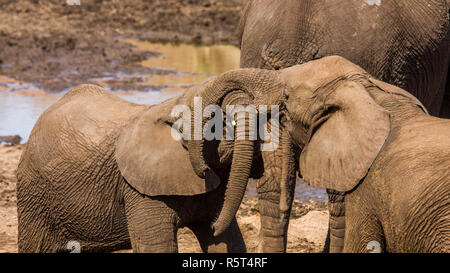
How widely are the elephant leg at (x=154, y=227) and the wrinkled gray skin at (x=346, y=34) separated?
1282mm

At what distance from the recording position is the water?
1003cm

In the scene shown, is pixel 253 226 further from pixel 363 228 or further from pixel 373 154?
pixel 373 154

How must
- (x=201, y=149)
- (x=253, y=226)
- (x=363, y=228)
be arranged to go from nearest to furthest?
(x=363, y=228) < (x=201, y=149) < (x=253, y=226)

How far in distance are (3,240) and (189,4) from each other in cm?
1393

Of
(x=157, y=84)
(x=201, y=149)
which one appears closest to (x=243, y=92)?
(x=201, y=149)

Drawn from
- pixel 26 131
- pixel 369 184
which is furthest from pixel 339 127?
pixel 26 131

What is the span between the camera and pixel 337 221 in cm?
423

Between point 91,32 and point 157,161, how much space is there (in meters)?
13.2

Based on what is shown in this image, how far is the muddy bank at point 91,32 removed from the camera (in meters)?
13.5

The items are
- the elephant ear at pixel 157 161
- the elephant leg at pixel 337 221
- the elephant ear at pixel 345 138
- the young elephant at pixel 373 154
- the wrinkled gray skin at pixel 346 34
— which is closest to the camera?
the young elephant at pixel 373 154

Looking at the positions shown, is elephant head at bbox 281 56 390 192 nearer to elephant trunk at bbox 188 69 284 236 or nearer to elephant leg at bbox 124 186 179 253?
elephant trunk at bbox 188 69 284 236

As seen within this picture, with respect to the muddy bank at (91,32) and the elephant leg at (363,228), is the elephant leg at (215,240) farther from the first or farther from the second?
the muddy bank at (91,32)

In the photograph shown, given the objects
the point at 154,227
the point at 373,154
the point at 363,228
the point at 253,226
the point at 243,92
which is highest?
the point at 243,92

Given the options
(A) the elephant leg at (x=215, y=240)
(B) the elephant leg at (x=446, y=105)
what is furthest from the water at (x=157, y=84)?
(A) the elephant leg at (x=215, y=240)
